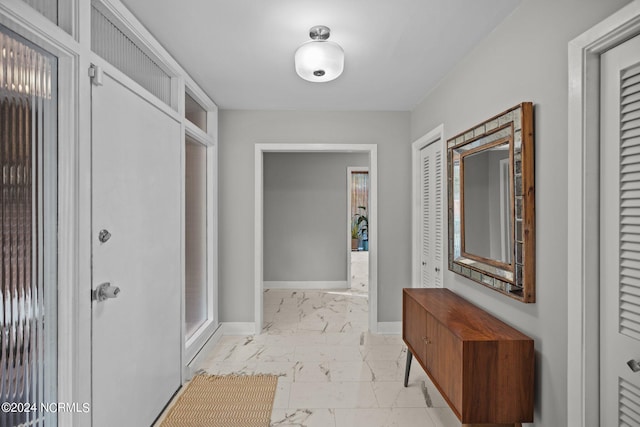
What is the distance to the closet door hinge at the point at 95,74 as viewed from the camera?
1.58 m

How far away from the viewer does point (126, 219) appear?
1.87 meters

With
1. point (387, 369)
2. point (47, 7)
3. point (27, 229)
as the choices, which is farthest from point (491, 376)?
point (47, 7)

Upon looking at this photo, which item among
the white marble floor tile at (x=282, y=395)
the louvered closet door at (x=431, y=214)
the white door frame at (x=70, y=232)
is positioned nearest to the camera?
the white door frame at (x=70, y=232)

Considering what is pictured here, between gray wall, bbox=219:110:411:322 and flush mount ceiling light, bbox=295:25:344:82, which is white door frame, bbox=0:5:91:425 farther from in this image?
gray wall, bbox=219:110:411:322

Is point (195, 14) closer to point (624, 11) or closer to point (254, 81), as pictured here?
point (254, 81)

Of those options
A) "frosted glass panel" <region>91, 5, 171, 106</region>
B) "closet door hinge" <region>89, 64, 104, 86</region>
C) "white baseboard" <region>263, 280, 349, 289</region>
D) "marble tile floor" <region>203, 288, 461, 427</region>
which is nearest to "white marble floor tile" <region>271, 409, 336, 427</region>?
"marble tile floor" <region>203, 288, 461, 427</region>

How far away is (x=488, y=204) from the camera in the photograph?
7.02 ft

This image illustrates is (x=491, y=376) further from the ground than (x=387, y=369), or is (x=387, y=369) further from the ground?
(x=491, y=376)

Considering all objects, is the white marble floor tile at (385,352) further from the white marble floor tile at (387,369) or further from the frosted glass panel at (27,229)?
the frosted glass panel at (27,229)

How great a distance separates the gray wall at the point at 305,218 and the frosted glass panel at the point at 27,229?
449 centimetres

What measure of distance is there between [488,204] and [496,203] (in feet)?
0.33

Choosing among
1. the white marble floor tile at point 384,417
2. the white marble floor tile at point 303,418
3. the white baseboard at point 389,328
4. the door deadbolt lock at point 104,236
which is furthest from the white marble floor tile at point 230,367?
the door deadbolt lock at point 104,236

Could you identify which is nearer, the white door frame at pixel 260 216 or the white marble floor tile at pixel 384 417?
the white marble floor tile at pixel 384 417

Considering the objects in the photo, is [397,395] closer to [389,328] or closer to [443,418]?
[443,418]
